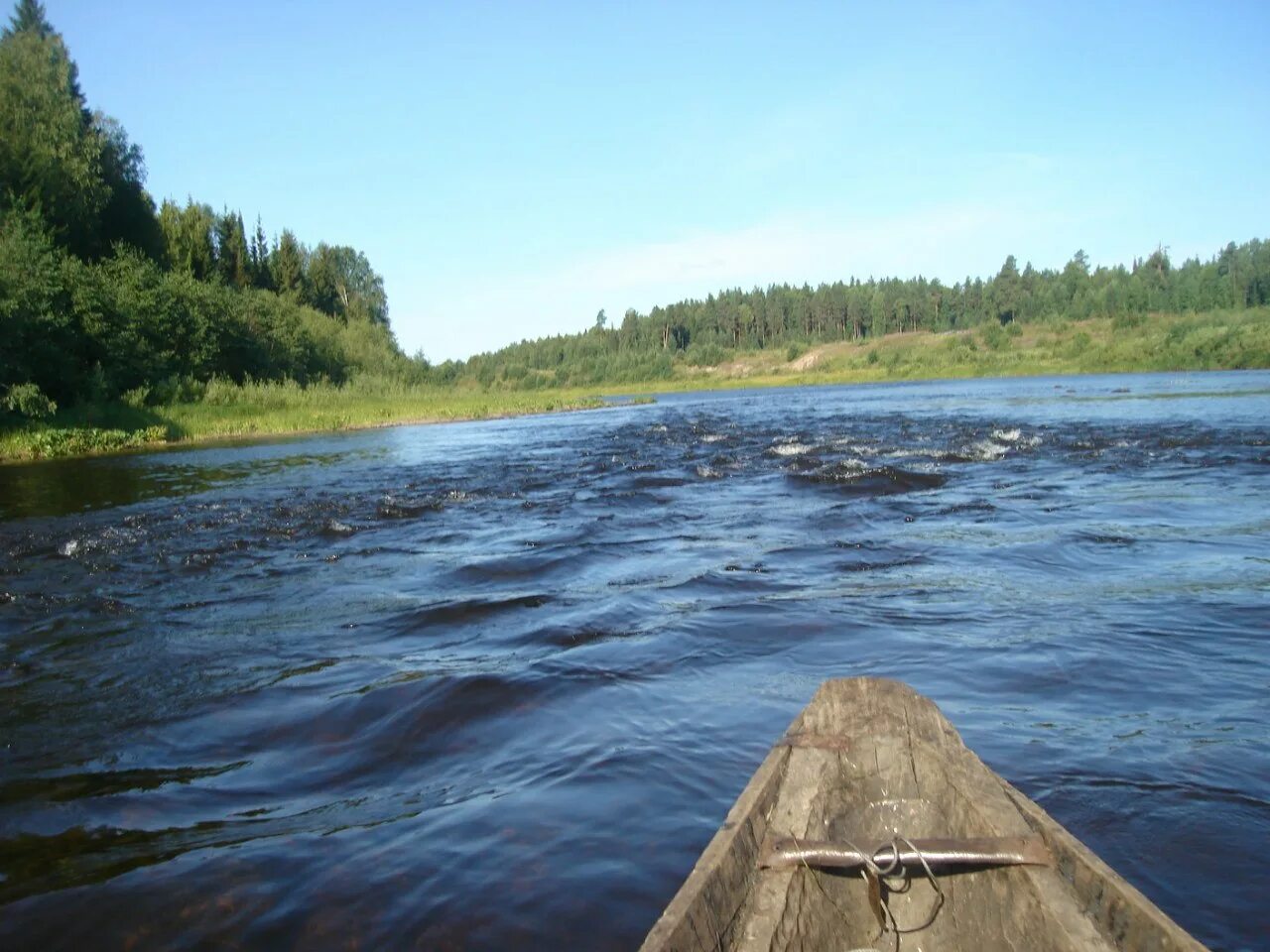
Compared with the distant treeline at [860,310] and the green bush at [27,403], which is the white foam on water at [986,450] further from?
the distant treeline at [860,310]

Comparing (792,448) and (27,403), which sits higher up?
(27,403)

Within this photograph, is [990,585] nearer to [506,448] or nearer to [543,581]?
[543,581]

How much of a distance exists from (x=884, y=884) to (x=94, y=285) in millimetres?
43864

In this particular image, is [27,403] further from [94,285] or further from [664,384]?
[664,384]

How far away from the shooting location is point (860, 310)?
150500mm

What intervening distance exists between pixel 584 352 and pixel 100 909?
170342 millimetres

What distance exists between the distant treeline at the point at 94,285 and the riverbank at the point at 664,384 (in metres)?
1.82

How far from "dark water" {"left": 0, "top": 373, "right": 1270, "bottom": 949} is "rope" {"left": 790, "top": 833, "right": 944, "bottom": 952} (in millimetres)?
1044

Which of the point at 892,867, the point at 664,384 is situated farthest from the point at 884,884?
the point at 664,384

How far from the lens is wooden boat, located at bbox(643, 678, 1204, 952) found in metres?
2.10

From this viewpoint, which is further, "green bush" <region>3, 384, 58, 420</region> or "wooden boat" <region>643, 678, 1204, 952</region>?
"green bush" <region>3, 384, 58, 420</region>

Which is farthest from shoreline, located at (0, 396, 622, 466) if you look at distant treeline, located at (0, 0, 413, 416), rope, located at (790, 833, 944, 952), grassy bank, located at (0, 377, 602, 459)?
rope, located at (790, 833, 944, 952)

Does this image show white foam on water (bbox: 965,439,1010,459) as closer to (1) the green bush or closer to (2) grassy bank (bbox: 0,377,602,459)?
(2) grassy bank (bbox: 0,377,602,459)

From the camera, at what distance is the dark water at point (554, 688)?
3473mm
